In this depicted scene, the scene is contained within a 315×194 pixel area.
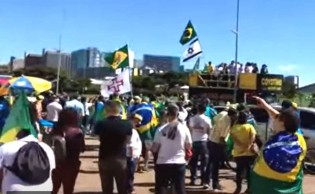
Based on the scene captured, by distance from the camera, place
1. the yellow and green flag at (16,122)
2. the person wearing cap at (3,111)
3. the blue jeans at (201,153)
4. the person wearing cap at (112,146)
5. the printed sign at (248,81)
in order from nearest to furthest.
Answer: the yellow and green flag at (16,122)
the person wearing cap at (112,146)
the person wearing cap at (3,111)
the blue jeans at (201,153)
the printed sign at (248,81)

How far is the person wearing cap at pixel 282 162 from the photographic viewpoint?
242 inches

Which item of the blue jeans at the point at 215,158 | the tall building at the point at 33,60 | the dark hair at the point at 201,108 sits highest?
the tall building at the point at 33,60

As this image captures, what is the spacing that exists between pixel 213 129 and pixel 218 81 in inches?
761

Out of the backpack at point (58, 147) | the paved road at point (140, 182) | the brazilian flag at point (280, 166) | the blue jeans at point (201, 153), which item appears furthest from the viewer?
the blue jeans at point (201, 153)

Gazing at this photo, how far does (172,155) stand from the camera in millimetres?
9023

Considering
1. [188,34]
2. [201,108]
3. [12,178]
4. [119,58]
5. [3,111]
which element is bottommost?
[12,178]

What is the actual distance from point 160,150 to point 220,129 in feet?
10.3

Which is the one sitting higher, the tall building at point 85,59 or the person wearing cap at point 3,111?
the tall building at point 85,59

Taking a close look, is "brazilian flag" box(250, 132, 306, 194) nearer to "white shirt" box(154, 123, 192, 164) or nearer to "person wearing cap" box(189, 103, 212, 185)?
"white shirt" box(154, 123, 192, 164)

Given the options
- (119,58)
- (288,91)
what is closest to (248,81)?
(119,58)

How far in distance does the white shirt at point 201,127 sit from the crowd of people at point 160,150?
2 centimetres

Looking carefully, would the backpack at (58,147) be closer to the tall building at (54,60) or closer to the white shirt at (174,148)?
the white shirt at (174,148)

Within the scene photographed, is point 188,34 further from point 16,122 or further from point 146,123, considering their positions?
point 16,122

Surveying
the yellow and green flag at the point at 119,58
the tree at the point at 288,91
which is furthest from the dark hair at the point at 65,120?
the tree at the point at 288,91
